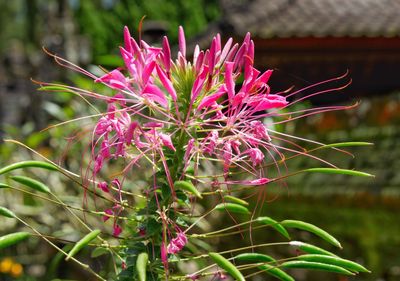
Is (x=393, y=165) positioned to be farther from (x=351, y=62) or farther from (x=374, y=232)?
(x=351, y=62)

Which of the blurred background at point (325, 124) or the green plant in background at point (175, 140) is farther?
the blurred background at point (325, 124)

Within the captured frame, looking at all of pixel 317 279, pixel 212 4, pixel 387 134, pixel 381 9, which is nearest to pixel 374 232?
pixel 317 279

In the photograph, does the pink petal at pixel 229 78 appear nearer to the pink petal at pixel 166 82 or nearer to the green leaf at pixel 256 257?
the pink petal at pixel 166 82

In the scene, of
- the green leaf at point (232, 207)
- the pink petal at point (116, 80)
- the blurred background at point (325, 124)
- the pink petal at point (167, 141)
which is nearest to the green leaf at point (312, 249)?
the green leaf at point (232, 207)

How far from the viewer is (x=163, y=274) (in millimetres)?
1091

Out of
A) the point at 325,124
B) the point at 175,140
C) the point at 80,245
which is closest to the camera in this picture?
the point at 80,245

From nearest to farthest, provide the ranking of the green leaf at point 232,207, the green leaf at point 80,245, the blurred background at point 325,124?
the green leaf at point 80,245 → the green leaf at point 232,207 → the blurred background at point 325,124

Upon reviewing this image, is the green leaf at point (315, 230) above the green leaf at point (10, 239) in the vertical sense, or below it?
below

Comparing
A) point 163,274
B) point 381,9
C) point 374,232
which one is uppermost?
point 381,9

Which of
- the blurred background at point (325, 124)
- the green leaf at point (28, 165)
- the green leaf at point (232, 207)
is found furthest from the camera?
the blurred background at point (325, 124)

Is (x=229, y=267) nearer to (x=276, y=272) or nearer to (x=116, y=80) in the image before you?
(x=276, y=272)

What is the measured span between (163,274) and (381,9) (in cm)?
528

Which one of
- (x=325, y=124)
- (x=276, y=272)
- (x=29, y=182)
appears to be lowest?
(x=325, y=124)

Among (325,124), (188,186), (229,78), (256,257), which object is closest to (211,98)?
(229,78)
